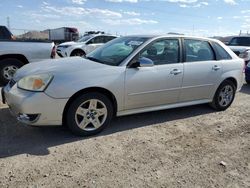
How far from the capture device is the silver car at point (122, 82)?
4.16 m

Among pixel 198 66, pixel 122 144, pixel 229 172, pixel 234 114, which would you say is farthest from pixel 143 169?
pixel 234 114

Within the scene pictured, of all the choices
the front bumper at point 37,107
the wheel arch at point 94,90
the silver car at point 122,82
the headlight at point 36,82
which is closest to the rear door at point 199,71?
the silver car at point 122,82

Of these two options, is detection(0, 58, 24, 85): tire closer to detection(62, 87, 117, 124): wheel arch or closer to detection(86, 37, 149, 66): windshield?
detection(86, 37, 149, 66): windshield

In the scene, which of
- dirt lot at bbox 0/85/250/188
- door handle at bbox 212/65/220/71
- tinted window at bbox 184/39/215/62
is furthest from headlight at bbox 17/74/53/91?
door handle at bbox 212/65/220/71

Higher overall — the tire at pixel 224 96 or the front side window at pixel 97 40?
the front side window at pixel 97 40

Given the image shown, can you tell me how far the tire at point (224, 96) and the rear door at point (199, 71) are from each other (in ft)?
0.74

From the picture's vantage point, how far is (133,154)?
3.98 meters

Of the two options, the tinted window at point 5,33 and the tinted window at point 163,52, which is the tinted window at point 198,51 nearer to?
the tinted window at point 163,52

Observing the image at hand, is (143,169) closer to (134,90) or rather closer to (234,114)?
(134,90)

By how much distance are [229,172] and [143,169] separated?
1074 mm

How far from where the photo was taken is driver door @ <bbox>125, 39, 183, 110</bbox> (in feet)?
15.6

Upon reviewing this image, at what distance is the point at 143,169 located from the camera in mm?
3596

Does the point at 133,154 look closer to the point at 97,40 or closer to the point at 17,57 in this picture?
the point at 17,57

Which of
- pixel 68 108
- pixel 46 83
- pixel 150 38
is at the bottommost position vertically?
pixel 68 108
